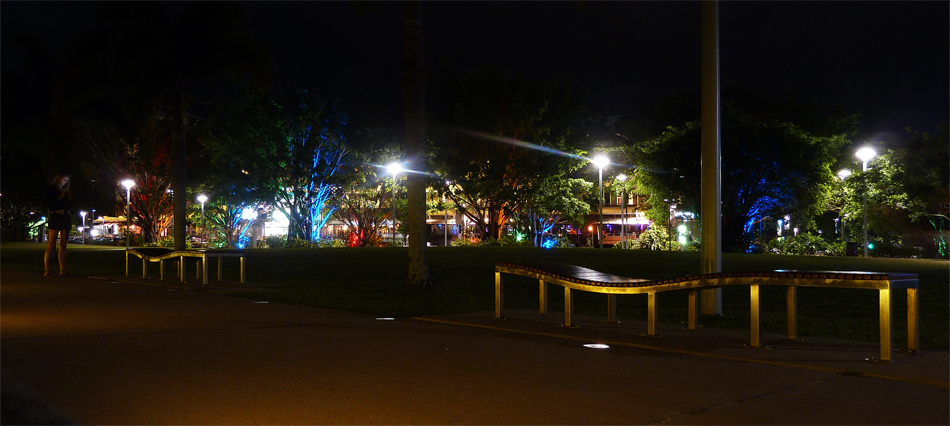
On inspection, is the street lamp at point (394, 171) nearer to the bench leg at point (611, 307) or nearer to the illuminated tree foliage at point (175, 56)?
the illuminated tree foliage at point (175, 56)

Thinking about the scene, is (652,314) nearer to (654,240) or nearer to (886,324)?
(886,324)

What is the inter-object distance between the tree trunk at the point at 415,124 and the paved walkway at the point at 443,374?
4.38 metres

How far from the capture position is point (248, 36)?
67.7 ft

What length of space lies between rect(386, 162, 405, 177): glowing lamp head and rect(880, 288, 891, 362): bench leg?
1373 inches

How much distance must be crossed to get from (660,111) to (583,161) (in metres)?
9.76

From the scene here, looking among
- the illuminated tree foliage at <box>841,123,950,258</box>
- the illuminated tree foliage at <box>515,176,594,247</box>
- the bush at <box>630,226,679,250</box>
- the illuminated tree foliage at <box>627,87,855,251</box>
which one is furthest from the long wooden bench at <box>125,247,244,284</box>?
the illuminated tree foliage at <box>841,123,950,258</box>

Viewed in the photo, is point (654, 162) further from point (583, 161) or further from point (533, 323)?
point (533, 323)

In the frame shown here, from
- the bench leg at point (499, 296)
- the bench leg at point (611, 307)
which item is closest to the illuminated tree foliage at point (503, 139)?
the bench leg at point (499, 296)

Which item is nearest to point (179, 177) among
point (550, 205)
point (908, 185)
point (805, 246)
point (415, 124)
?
point (415, 124)

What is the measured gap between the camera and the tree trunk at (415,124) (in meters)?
13.3

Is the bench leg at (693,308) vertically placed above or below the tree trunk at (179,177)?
below

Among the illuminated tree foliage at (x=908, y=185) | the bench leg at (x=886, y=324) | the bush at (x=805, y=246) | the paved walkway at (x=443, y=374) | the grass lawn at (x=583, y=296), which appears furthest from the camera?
the illuminated tree foliage at (x=908, y=185)

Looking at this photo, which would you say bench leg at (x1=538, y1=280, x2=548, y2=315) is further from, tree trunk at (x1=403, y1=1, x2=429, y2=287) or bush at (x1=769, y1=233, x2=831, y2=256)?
bush at (x1=769, y1=233, x2=831, y2=256)

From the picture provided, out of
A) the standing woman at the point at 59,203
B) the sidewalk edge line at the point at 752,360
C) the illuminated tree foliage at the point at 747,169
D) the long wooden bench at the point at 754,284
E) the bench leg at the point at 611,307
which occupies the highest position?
the illuminated tree foliage at the point at 747,169
